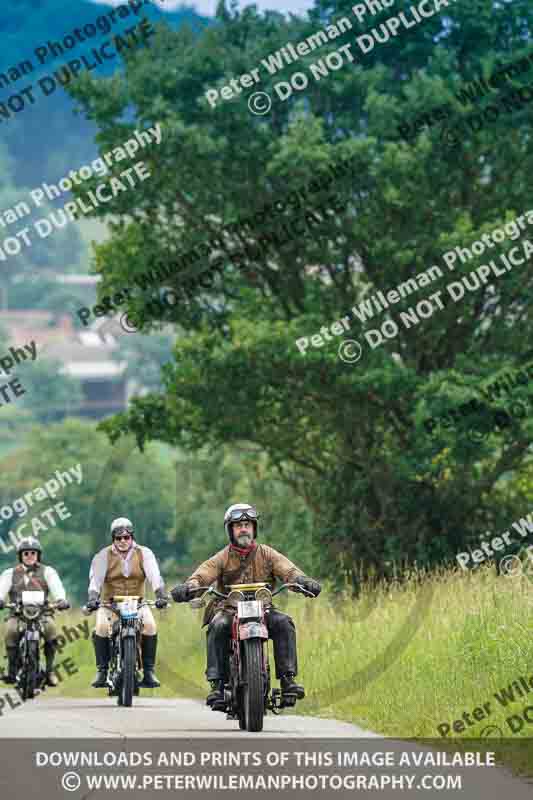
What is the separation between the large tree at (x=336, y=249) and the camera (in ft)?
108

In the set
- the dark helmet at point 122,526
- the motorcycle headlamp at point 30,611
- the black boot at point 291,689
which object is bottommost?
the black boot at point 291,689

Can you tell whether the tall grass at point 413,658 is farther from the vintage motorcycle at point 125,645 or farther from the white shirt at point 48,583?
the white shirt at point 48,583

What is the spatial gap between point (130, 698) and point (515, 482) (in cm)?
1914

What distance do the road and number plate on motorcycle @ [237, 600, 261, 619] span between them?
34.1 inches

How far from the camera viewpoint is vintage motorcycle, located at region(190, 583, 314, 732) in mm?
13305

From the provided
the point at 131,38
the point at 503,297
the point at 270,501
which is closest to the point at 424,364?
the point at 503,297

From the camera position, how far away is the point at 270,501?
51656 mm

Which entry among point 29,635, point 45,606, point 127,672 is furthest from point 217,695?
point 45,606

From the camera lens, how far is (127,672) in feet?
56.9

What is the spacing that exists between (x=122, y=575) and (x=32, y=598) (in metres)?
2.54

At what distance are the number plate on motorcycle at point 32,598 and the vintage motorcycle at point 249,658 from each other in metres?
6.25

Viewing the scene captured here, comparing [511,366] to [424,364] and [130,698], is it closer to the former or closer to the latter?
[424,364]
